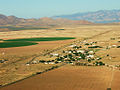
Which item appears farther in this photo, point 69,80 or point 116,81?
point 69,80

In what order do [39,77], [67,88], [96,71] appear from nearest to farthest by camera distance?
[67,88] → [39,77] → [96,71]

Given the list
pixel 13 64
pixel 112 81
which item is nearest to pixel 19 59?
pixel 13 64

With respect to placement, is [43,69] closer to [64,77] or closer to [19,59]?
[64,77]

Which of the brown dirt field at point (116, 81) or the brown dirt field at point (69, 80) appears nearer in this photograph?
the brown dirt field at point (116, 81)

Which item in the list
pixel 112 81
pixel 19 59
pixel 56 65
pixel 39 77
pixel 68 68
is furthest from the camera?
pixel 19 59

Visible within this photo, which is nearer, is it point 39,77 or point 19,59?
point 39,77

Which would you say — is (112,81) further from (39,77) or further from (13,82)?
(13,82)

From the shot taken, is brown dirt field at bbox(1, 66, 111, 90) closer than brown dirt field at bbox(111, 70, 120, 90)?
No
